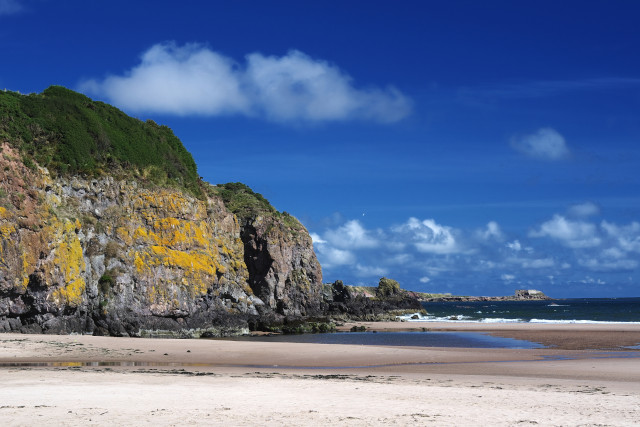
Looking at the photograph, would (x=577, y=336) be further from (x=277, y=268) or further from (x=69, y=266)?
(x=69, y=266)

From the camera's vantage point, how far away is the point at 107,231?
39094 mm

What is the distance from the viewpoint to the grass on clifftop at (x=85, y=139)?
37.6 m

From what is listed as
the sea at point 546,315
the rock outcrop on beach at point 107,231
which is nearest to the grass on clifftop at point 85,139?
the rock outcrop on beach at point 107,231

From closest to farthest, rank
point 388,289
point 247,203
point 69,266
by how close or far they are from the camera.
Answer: point 69,266 < point 247,203 < point 388,289

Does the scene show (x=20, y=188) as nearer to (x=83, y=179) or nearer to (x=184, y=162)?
(x=83, y=179)

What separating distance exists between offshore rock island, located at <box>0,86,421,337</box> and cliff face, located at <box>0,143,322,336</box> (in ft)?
0.23

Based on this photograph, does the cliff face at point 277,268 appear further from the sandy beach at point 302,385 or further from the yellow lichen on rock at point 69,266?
the sandy beach at point 302,385

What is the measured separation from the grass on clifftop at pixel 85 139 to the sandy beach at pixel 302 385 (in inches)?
546

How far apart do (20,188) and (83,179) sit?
18.5 ft

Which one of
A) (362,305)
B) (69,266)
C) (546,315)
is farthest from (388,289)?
(69,266)

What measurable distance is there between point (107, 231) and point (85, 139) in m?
6.97

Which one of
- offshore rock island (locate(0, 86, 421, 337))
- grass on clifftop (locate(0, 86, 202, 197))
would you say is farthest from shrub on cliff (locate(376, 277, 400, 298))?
grass on clifftop (locate(0, 86, 202, 197))

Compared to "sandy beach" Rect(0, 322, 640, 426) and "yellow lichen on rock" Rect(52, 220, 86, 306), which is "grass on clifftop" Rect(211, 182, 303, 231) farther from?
"sandy beach" Rect(0, 322, 640, 426)

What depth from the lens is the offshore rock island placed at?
109 feet
